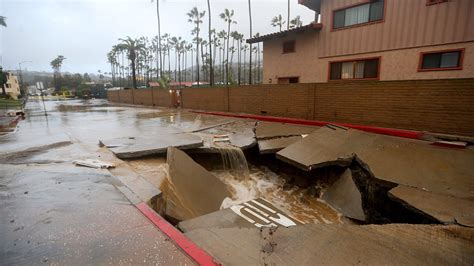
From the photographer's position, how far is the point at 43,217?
316cm

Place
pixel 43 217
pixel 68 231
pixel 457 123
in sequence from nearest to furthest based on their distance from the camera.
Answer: pixel 68 231
pixel 43 217
pixel 457 123

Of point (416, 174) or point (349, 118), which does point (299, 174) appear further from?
point (349, 118)

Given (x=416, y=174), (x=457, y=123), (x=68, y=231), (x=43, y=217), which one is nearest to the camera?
(x=68, y=231)

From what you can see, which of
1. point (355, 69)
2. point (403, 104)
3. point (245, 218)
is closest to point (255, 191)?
point (245, 218)

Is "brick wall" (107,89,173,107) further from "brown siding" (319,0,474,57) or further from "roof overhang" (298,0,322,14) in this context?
"brown siding" (319,0,474,57)

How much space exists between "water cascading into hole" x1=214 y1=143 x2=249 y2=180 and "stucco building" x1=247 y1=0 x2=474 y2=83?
29.8 feet

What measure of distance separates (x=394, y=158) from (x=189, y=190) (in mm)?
4929

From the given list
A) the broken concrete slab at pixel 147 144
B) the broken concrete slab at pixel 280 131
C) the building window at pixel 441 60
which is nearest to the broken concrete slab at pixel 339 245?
the broken concrete slab at pixel 147 144

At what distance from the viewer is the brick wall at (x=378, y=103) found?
695 centimetres

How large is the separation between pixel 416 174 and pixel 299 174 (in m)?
2.82

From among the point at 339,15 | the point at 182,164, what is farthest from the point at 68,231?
the point at 339,15

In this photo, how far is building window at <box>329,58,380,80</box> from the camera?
1214 centimetres

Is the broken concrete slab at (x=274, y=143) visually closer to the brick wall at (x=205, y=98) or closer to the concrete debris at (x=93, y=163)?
the concrete debris at (x=93, y=163)

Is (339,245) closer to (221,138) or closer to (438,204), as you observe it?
(438,204)
